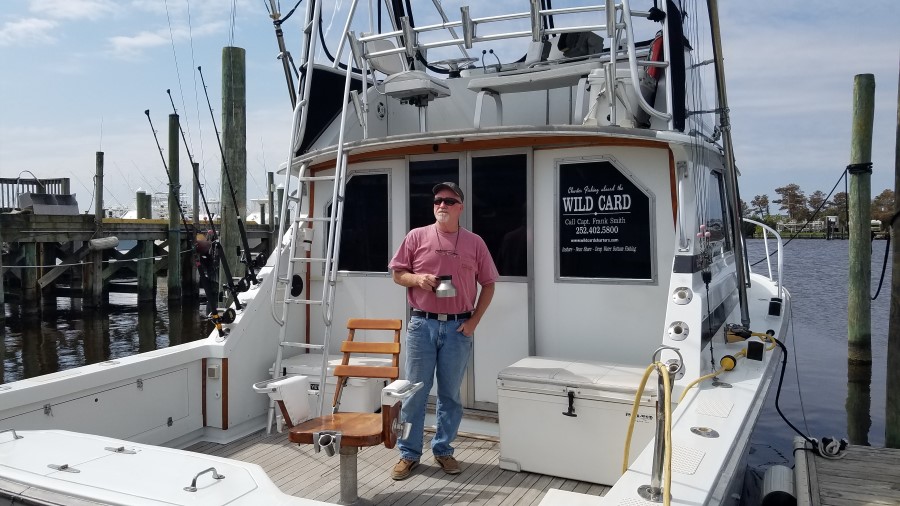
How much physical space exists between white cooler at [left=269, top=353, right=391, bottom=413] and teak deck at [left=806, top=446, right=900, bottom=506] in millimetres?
2604

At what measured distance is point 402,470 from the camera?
3.63 meters

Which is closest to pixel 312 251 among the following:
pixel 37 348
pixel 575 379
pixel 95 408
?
pixel 95 408

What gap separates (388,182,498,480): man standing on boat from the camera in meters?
3.68

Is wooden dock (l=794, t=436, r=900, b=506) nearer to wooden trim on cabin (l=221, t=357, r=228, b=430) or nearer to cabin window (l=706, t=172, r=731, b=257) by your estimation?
cabin window (l=706, t=172, r=731, b=257)

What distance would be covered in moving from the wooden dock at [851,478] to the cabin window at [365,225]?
9.83 ft

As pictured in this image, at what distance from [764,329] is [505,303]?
2232mm

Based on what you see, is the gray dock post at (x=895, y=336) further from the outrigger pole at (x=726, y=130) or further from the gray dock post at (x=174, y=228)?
the gray dock post at (x=174, y=228)

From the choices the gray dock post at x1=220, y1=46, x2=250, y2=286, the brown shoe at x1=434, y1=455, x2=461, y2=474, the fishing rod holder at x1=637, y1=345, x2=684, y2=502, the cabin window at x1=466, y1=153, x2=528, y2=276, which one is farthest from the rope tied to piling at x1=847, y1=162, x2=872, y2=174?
the gray dock post at x1=220, y1=46, x2=250, y2=286

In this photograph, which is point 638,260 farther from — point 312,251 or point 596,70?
point 312,251

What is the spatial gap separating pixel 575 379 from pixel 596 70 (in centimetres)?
187

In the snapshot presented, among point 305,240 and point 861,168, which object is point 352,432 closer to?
point 305,240

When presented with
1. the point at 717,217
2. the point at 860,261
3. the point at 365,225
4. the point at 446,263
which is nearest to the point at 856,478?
the point at 717,217

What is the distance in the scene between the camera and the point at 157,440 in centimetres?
394

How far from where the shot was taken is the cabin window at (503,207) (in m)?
4.39
